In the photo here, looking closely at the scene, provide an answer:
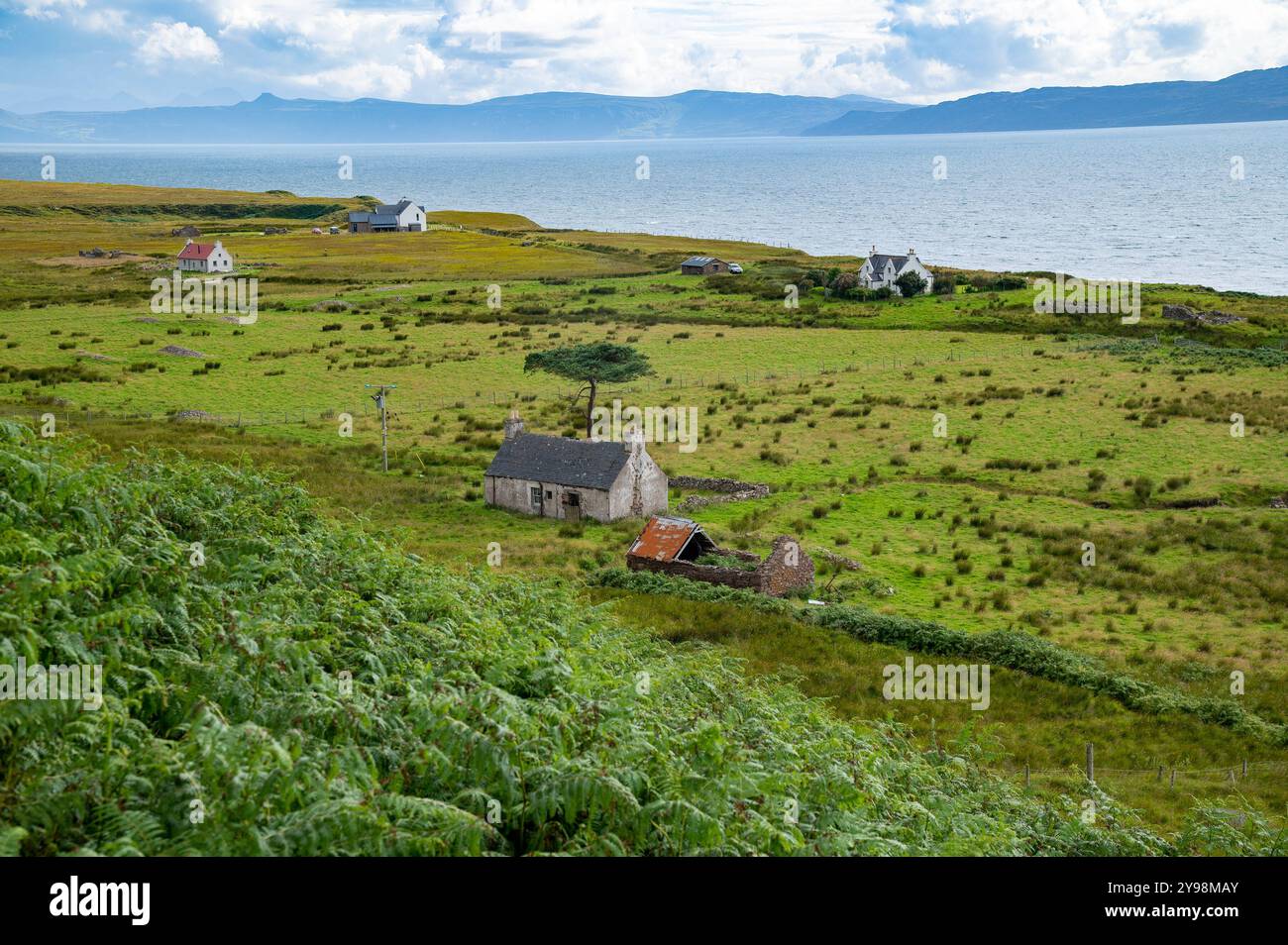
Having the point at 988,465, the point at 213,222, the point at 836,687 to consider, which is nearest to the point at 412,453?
the point at 988,465

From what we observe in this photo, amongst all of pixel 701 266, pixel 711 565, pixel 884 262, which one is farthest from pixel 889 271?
pixel 711 565

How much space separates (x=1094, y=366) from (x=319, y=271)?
258ft

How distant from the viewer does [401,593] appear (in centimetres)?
1418

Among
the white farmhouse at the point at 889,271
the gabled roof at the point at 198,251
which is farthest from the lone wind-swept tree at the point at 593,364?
the gabled roof at the point at 198,251

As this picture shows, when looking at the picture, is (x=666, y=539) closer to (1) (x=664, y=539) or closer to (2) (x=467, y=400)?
(1) (x=664, y=539)

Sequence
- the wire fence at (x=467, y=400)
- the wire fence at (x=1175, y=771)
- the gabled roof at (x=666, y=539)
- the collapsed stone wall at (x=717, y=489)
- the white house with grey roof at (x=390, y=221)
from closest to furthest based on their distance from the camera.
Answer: the wire fence at (x=1175, y=771) → the gabled roof at (x=666, y=539) → the collapsed stone wall at (x=717, y=489) → the wire fence at (x=467, y=400) → the white house with grey roof at (x=390, y=221)

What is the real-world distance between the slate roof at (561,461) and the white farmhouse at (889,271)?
222 feet

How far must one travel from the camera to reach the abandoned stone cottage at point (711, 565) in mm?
33125

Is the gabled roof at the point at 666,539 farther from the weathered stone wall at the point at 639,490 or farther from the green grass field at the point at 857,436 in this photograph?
the weathered stone wall at the point at 639,490

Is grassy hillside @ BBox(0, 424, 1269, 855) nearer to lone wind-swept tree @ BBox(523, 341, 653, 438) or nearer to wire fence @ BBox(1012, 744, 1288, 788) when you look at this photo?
wire fence @ BBox(1012, 744, 1288, 788)

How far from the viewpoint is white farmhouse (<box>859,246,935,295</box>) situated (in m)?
105

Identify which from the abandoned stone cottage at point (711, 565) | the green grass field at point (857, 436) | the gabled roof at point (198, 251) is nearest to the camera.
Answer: the green grass field at point (857, 436)

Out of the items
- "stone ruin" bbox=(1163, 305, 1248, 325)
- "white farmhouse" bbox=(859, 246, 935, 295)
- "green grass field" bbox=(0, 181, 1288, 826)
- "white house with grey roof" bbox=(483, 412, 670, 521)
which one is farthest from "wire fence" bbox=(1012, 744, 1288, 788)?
"white farmhouse" bbox=(859, 246, 935, 295)

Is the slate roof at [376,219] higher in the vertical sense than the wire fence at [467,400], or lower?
higher
